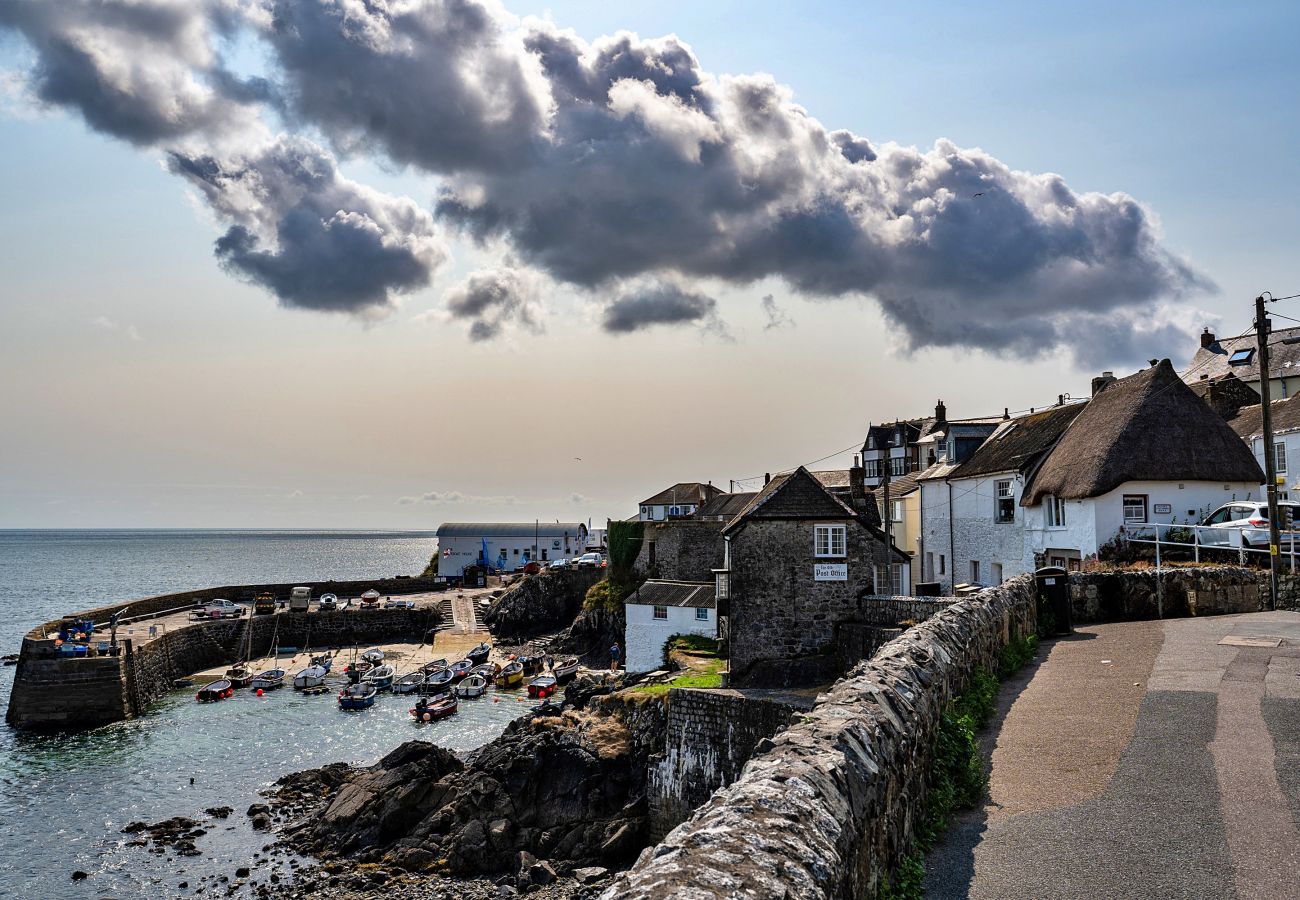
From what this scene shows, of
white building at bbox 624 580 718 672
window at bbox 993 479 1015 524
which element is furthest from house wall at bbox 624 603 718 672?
window at bbox 993 479 1015 524

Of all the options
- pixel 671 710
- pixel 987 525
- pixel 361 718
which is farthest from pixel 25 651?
pixel 987 525

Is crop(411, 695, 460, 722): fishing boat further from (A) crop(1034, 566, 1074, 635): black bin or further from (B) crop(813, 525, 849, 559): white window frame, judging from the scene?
(A) crop(1034, 566, 1074, 635): black bin

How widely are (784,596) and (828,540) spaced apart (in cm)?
234

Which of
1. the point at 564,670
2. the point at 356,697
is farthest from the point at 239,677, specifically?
the point at 564,670

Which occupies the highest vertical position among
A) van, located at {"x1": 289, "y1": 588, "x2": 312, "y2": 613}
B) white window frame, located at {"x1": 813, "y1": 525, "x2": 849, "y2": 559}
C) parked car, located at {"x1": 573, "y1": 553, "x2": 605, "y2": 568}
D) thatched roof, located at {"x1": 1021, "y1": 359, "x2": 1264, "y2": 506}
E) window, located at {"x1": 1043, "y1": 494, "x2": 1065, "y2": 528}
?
thatched roof, located at {"x1": 1021, "y1": 359, "x2": 1264, "y2": 506}

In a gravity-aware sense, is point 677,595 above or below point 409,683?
above

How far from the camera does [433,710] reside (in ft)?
162

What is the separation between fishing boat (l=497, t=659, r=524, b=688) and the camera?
57.4 meters

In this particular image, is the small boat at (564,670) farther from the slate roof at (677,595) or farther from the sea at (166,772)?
the slate roof at (677,595)

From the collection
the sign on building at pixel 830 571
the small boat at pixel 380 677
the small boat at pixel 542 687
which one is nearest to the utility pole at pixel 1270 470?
the sign on building at pixel 830 571

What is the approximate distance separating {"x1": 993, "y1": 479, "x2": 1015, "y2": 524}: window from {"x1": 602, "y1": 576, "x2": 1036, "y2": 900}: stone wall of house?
31.7 metres

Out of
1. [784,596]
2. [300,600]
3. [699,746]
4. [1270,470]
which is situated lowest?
[300,600]

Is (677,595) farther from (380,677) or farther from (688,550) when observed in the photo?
(380,677)

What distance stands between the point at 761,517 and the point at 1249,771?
21.5 meters
